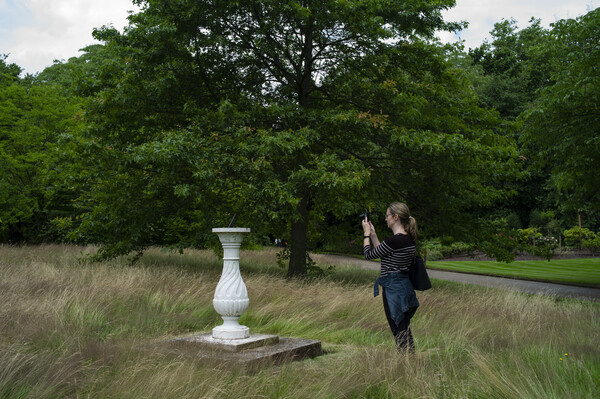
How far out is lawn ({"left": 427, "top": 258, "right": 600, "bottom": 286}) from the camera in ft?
63.0

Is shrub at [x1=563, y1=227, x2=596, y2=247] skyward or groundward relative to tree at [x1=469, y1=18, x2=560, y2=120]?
groundward

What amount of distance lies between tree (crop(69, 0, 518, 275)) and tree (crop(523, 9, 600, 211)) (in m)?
1.44

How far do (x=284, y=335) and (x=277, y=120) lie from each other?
648 centimetres

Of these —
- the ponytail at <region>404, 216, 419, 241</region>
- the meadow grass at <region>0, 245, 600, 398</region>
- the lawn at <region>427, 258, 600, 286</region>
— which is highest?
the ponytail at <region>404, 216, 419, 241</region>

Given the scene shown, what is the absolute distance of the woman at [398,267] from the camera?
527 centimetres

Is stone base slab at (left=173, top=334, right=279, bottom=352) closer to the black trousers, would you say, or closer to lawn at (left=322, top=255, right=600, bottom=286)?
the black trousers

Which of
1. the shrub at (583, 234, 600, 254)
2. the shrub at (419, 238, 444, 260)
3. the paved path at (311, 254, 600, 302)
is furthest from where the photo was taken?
the shrub at (583, 234, 600, 254)

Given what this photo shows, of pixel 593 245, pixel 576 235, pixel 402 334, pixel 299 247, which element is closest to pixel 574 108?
Result: pixel 299 247

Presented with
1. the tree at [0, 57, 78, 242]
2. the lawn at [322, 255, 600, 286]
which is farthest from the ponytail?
the tree at [0, 57, 78, 242]

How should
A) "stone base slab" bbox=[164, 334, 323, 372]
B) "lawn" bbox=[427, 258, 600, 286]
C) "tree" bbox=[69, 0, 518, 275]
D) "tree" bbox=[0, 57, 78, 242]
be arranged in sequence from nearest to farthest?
"stone base slab" bbox=[164, 334, 323, 372] → "tree" bbox=[69, 0, 518, 275] → "lawn" bbox=[427, 258, 600, 286] → "tree" bbox=[0, 57, 78, 242]

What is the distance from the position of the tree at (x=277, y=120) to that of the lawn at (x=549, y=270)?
21.2 feet

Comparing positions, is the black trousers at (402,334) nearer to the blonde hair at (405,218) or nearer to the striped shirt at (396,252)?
the striped shirt at (396,252)

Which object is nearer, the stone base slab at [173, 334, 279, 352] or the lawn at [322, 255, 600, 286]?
the stone base slab at [173, 334, 279, 352]

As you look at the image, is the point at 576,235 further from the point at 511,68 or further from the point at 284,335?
the point at 284,335
